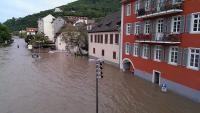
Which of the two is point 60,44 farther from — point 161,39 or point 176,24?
point 176,24

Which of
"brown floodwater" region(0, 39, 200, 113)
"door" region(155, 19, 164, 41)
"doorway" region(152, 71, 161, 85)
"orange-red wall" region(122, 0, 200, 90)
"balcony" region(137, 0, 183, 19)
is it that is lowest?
"brown floodwater" region(0, 39, 200, 113)

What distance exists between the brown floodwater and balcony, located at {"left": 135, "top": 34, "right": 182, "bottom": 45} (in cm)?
498

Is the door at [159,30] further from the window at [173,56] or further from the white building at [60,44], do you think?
the white building at [60,44]

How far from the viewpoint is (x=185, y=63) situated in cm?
2386

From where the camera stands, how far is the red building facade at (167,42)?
23.0m

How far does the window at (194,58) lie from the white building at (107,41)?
61.5 feet

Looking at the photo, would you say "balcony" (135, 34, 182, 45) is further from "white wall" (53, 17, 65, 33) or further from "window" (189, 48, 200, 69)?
"white wall" (53, 17, 65, 33)

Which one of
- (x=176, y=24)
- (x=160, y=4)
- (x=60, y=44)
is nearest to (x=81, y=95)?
(x=176, y=24)

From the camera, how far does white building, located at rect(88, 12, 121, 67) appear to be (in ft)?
140

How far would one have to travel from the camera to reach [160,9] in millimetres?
27141

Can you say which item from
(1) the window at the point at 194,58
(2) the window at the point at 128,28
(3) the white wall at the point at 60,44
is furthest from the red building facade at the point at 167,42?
(3) the white wall at the point at 60,44

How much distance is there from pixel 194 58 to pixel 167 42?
11.9 feet

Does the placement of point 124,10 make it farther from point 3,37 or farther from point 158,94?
point 3,37

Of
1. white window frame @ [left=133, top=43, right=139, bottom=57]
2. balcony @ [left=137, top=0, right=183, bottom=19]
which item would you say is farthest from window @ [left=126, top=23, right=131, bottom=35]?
balcony @ [left=137, top=0, right=183, bottom=19]
